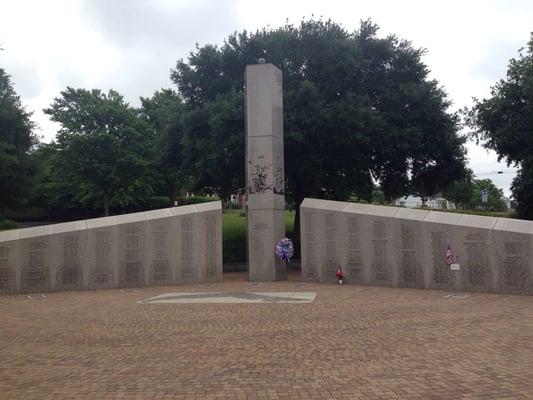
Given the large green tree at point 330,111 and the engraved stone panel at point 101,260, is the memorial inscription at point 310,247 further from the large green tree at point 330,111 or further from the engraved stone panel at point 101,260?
the engraved stone panel at point 101,260

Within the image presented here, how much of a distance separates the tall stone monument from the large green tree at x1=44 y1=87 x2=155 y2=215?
16.7m

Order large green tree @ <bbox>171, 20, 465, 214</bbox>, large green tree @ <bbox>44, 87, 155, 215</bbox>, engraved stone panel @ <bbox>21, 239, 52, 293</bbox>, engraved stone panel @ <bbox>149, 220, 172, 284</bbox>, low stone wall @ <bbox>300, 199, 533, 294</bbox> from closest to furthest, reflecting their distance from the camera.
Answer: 1. low stone wall @ <bbox>300, 199, 533, 294</bbox>
2. engraved stone panel @ <bbox>21, 239, 52, 293</bbox>
3. engraved stone panel @ <bbox>149, 220, 172, 284</bbox>
4. large green tree @ <bbox>171, 20, 465, 214</bbox>
5. large green tree @ <bbox>44, 87, 155, 215</bbox>

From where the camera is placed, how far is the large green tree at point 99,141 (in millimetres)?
34750

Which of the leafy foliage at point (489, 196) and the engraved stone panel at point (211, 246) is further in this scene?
the leafy foliage at point (489, 196)

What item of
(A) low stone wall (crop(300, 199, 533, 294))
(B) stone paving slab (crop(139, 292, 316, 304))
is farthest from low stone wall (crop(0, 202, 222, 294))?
(A) low stone wall (crop(300, 199, 533, 294))

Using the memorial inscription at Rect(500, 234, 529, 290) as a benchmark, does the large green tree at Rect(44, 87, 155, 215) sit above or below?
above

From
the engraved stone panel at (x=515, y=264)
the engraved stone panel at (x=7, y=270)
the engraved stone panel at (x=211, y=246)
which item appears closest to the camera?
the engraved stone panel at (x=515, y=264)

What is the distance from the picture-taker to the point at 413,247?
51.9ft

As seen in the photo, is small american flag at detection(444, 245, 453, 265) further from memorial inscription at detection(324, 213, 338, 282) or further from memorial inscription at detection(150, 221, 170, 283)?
memorial inscription at detection(150, 221, 170, 283)

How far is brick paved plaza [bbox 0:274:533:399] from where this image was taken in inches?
229

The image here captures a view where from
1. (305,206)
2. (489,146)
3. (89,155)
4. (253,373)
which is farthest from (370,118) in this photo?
(89,155)

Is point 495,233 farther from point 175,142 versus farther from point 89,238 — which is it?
point 175,142

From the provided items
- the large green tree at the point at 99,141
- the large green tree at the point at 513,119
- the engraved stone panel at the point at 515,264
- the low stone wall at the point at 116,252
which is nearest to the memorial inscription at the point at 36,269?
the low stone wall at the point at 116,252

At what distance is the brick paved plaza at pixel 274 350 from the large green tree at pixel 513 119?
14.8 meters
